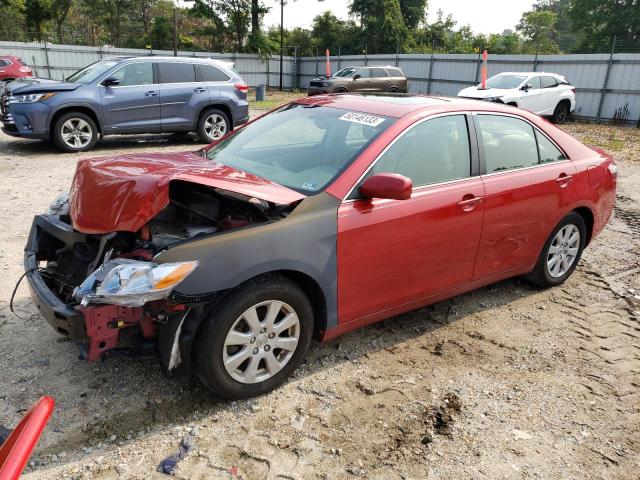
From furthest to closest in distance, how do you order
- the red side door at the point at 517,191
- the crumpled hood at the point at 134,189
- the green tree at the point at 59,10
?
the green tree at the point at 59,10 → the red side door at the point at 517,191 → the crumpled hood at the point at 134,189

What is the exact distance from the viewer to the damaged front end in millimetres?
2488

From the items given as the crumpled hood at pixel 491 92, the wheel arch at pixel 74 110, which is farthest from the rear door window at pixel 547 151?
the crumpled hood at pixel 491 92

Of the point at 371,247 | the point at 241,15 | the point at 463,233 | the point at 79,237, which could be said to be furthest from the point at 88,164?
the point at 241,15

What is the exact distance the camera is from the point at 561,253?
4578mm

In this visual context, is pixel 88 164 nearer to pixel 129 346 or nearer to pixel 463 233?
pixel 129 346

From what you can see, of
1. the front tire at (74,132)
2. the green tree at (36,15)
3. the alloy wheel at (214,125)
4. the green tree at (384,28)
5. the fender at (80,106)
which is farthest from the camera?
the green tree at (384,28)

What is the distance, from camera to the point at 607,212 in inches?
191

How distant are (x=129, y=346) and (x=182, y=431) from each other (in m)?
0.53

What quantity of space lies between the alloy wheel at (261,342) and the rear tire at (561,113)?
16.5 metres

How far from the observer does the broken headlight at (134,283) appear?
8.02ft

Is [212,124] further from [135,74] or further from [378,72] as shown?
[378,72]

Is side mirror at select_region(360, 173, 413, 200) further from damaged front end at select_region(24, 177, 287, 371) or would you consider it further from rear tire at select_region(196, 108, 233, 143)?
rear tire at select_region(196, 108, 233, 143)

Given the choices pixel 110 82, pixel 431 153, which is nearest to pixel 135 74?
pixel 110 82

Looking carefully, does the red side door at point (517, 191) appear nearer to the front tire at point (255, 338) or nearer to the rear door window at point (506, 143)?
the rear door window at point (506, 143)
